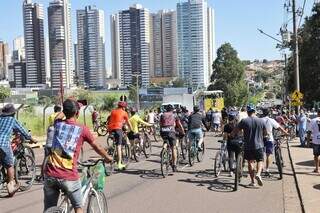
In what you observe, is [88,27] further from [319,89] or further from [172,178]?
[172,178]

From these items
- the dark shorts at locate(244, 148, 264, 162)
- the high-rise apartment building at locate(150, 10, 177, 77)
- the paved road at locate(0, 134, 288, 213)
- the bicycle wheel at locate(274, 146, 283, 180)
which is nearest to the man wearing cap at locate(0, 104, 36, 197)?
the paved road at locate(0, 134, 288, 213)

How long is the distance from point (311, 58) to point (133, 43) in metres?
80.9

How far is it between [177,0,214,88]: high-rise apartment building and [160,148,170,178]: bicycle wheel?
13119 cm

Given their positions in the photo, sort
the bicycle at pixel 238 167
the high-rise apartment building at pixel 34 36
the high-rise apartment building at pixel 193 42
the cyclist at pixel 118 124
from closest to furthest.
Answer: the bicycle at pixel 238 167
the cyclist at pixel 118 124
the high-rise apartment building at pixel 34 36
the high-rise apartment building at pixel 193 42

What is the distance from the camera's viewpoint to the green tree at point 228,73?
3374 inches

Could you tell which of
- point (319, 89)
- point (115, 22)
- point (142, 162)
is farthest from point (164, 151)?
point (115, 22)

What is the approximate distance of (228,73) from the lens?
86.6 metres

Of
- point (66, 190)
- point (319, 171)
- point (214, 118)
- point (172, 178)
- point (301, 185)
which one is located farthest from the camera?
point (214, 118)

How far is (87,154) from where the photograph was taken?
67.1ft

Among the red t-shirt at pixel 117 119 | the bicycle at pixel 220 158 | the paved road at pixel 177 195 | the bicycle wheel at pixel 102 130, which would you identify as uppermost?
the red t-shirt at pixel 117 119

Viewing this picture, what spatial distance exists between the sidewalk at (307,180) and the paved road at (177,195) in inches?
19.4

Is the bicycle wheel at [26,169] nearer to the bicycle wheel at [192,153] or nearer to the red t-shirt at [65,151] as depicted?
the bicycle wheel at [192,153]

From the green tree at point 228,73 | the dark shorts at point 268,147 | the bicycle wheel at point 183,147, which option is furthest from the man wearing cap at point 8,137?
the green tree at point 228,73

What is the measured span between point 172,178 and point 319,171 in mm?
4167
